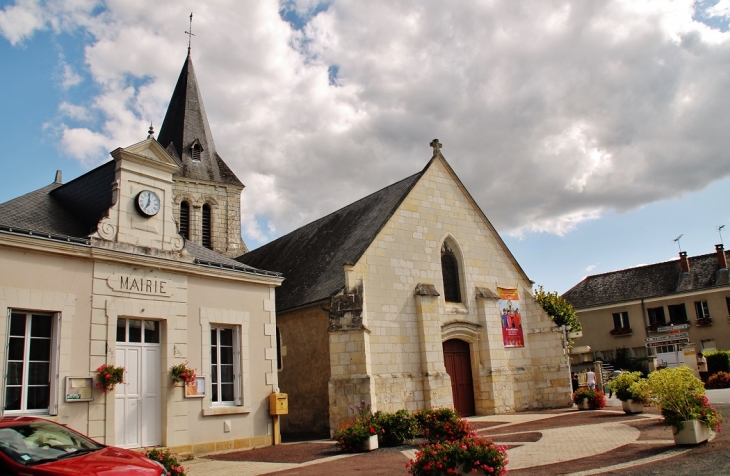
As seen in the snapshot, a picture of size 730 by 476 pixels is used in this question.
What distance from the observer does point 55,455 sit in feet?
19.9

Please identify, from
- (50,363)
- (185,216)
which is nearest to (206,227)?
(185,216)

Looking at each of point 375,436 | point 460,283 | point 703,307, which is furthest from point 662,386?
point 703,307

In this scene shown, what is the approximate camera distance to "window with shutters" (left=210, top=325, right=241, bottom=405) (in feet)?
42.2

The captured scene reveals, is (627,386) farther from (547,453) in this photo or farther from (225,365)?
(225,365)

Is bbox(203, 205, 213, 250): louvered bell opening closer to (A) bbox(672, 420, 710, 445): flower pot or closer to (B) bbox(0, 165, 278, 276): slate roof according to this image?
(B) bbox(0, 165, 278, 276): slate roof

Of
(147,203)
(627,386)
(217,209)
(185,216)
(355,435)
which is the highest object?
(217,209)

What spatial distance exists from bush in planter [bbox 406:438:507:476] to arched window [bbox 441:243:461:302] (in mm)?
11630

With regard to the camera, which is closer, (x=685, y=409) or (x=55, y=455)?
(x=55, y=455)

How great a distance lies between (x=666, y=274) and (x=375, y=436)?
1271 inches

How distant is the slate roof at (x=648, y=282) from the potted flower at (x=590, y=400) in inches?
821

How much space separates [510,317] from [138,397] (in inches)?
505

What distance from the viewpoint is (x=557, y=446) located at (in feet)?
35.0

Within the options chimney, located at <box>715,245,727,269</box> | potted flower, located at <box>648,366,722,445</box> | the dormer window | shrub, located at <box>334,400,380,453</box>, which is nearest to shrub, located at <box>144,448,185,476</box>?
shrub, located at <box>334,400,380,453</box>

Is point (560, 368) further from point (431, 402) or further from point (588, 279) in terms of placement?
point (588, 279)
